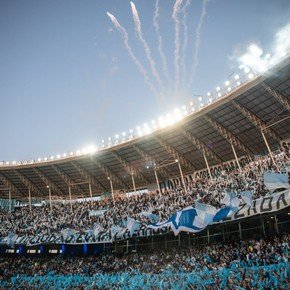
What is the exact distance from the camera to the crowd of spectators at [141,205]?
30.4 m

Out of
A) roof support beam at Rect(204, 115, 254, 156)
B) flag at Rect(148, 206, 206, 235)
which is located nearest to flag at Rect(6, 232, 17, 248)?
flag at Rect(148, 206, 206, 235)

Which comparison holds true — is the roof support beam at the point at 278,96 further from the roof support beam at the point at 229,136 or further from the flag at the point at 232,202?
the flag at the point at 232,202

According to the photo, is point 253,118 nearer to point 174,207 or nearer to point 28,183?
point 174,207

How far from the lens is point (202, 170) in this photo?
45062 mm

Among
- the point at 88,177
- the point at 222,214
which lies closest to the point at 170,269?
the point at 222,214

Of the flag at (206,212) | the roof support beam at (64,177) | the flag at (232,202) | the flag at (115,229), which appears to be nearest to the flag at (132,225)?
the flag at (115,229)

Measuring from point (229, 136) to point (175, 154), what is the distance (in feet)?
27.2

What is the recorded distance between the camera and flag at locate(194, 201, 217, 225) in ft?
80.9

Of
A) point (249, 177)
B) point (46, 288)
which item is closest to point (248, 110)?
point (249, 177)

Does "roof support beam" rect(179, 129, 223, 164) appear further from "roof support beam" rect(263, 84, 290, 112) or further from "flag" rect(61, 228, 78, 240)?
"flag" rect(61, 228, 78, 240)

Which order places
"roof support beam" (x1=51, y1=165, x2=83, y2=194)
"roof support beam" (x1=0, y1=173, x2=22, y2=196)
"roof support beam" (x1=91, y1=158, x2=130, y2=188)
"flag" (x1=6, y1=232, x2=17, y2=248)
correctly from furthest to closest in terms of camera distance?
"roof support beam" (x1=0, y1=173, x2=22, y2=196), "roof support beam" (x1=51, y1=165, x2=83, y2=194), "roof support beam" (x1=91, y1=158, x2=130, y2=188), "flag" (x1=6, y1=232, x2=17, y2=248)

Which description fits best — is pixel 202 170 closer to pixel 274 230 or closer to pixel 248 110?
pixel 248 110

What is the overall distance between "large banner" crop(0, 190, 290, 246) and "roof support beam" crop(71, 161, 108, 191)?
12597mm

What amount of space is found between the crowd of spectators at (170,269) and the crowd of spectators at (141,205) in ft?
12.5
